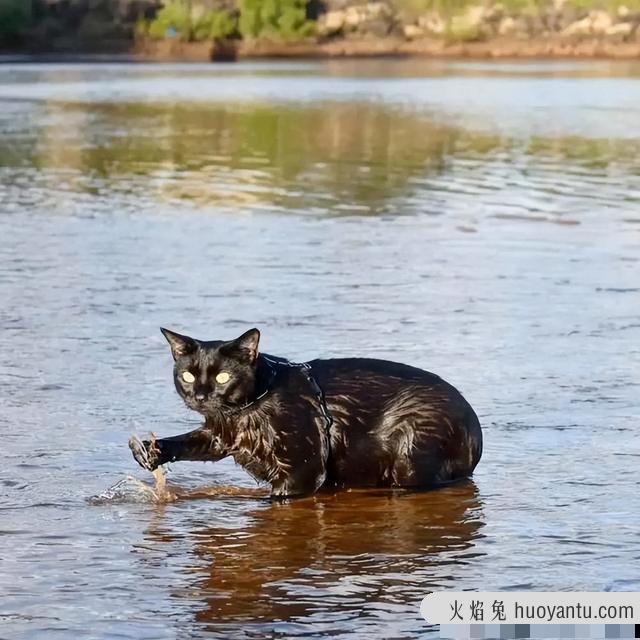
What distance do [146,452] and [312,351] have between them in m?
3.31

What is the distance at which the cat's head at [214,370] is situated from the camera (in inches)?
279

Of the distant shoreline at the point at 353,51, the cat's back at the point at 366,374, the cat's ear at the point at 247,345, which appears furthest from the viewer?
the distant shoreline at the point at 353,51

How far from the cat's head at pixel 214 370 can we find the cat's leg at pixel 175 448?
0.57ft

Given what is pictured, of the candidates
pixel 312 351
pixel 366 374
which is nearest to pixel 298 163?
pixel 312 351

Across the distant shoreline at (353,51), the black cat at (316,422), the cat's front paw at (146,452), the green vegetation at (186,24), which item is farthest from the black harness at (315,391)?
Answer: the green vegetation at (186,24)

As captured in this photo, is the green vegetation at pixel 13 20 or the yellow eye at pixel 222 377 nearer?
the yellow eye at pixel 222 377

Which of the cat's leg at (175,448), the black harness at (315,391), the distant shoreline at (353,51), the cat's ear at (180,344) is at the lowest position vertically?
the distant shoreline at (353,51)

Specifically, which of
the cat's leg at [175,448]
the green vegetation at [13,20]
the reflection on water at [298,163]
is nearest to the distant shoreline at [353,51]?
the green vegetation at [13,20]

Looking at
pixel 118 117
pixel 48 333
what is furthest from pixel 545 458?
pixel 118 117

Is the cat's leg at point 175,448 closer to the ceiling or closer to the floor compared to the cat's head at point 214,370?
closer to the floor

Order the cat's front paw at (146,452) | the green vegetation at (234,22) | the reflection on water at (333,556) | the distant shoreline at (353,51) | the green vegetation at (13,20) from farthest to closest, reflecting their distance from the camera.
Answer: the green vegetation at (234,22), the green vegetation at (13,20), the distant shoreline at (353,51), the cat's front paw at (146,452), the reflection on water at (333,556)

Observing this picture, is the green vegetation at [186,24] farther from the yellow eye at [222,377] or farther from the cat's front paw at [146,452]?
the yellow eye at [222,377]

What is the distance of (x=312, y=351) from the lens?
413 inches

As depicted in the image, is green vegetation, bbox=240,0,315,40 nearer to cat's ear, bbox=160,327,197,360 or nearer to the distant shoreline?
the distant shoreline
